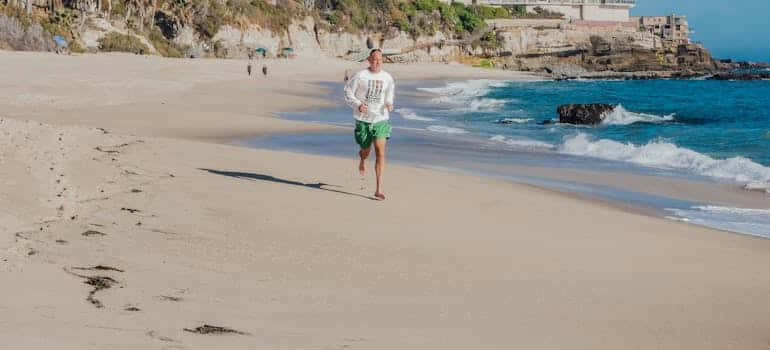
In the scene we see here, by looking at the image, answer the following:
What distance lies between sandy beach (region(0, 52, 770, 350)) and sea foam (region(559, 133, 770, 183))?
4871 millimetres

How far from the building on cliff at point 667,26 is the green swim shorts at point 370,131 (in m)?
112

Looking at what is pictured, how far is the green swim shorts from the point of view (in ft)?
30.3

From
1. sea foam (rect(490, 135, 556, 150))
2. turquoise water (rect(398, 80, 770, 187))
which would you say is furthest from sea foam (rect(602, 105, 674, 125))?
sea foam (rect(490, 135, 556, 150))

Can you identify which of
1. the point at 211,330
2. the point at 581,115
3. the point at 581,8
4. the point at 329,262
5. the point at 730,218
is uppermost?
the point at 581,8

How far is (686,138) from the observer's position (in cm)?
2236

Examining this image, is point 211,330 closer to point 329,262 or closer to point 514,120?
point 329,262

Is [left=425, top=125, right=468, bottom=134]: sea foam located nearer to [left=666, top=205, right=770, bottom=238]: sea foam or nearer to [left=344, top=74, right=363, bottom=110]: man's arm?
[left=666, top=205, right=770, bottom=238]: sea foam

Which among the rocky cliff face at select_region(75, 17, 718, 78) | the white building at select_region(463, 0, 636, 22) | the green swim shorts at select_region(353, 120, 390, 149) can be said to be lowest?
the rocky cliff face at select_region(75, 17, 718, 78)

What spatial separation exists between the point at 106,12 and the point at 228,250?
5994 centimetres

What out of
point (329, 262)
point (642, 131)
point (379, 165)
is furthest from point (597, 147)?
point (329, 262)

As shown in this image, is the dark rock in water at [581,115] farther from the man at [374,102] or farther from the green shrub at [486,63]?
the green shrub at [486,63]

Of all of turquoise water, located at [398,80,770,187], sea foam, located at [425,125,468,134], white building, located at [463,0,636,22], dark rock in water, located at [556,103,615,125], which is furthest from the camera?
white building, located at [463,0,636,22]

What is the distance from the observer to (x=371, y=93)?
913 centimetres

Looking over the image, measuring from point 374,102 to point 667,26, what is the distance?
117 meters
